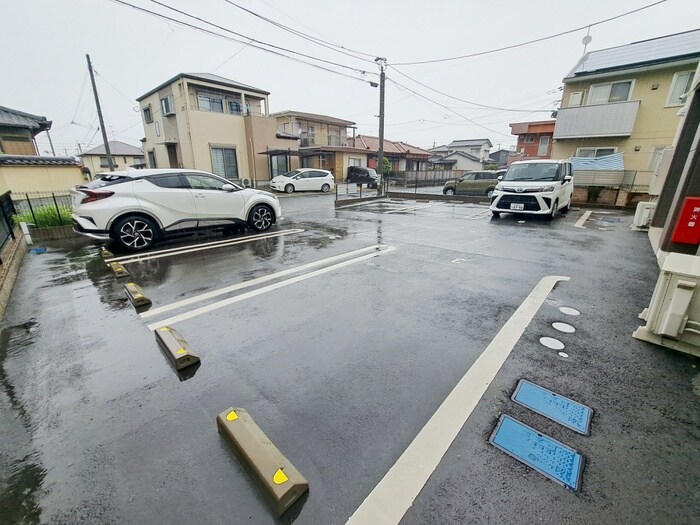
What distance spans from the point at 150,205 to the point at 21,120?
639 inches

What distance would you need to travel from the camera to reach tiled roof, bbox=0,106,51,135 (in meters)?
13.7

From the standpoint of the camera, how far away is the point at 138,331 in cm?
299

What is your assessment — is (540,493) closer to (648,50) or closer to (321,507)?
(321,507)

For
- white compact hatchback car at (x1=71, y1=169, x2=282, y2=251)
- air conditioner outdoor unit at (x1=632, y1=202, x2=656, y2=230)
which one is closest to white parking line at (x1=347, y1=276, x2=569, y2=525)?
white compact hatchback car at (x1=71, y1=169, x2=282, y2=251)

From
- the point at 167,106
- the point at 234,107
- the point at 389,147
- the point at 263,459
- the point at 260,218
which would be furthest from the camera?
the point at 389,147

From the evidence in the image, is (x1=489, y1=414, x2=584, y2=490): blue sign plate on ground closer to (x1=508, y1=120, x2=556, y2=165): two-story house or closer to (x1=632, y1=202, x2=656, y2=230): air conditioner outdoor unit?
(x1=632, y1=202, x2=656, y2=230): air conditioner outdoor unit

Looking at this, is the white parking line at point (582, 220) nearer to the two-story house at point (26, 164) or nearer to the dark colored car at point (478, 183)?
the dark colored car at point (478, 183)

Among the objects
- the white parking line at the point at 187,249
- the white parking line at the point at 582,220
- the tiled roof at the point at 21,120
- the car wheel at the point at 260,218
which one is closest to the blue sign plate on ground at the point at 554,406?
the white parking line at the point at 187,249

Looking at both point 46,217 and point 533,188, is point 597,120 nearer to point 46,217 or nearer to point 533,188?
point 533,188

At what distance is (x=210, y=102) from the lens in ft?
58.0

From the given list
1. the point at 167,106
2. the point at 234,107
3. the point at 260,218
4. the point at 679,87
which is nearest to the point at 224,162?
the point at 234,107

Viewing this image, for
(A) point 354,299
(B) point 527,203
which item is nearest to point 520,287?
(A) point 354,299

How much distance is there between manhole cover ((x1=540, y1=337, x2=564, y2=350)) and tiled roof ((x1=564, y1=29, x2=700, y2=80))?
16539 millimetres

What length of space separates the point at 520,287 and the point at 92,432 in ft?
14.4
